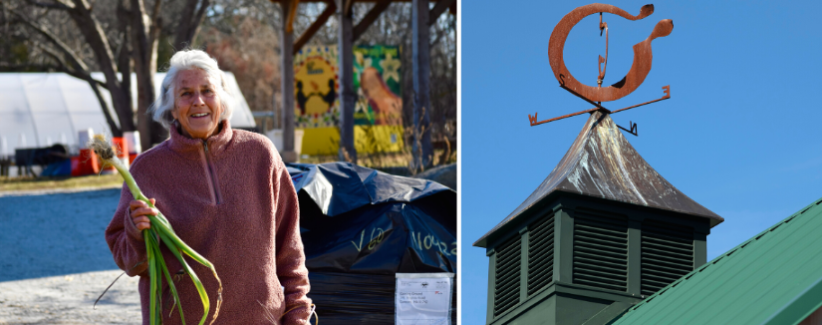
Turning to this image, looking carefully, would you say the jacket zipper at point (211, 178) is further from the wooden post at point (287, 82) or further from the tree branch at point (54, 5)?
the tree branch at point (54, 5)

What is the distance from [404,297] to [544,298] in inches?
110

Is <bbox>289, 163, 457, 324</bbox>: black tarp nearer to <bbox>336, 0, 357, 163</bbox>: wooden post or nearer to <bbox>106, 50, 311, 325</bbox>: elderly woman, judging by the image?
<bbox>106, 50, 311, 325</bbox>: elderly woman

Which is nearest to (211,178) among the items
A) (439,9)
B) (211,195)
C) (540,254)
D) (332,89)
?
(211,195)

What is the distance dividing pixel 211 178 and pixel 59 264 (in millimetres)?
8262

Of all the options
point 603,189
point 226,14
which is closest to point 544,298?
point 603,189

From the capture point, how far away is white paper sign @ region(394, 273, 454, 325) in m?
6.23

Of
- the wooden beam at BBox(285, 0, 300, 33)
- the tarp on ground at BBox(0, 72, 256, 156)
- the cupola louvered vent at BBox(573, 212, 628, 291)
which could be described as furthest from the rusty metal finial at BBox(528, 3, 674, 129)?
the tarp on ground at BBox(0, 72, 256, 156)

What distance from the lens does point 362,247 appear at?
252 inches

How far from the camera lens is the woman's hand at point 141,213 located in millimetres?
2713

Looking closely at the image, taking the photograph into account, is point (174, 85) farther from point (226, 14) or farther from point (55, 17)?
point (226, 14)

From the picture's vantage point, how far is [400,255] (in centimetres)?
639

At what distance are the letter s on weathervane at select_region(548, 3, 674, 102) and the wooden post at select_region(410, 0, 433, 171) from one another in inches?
149

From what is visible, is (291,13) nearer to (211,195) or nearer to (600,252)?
(600,252)

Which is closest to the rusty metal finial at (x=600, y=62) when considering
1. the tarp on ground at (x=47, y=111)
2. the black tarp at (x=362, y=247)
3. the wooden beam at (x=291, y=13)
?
the black tarp at (x=362, y=247)
